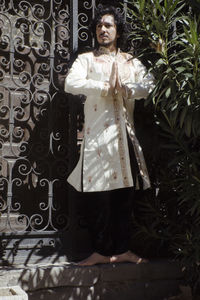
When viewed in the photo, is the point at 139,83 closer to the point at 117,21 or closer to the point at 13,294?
the point at 117,21

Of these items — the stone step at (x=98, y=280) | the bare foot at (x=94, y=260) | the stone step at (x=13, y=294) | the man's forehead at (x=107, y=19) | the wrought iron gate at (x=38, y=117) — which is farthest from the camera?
the wrought iron gate at (x=38, y=117)

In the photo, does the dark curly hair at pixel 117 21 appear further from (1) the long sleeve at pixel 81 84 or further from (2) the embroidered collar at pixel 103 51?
(1) the long sleeve at pixel 81 84

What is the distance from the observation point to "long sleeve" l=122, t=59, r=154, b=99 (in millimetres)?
4035

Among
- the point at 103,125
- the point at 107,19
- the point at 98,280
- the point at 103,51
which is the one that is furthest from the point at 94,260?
the point at 107,19

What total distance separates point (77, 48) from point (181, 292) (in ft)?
7.75

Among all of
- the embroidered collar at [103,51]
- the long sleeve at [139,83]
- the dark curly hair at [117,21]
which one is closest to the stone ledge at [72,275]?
the long sleeve at [139,83]

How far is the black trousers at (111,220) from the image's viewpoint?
4.11m

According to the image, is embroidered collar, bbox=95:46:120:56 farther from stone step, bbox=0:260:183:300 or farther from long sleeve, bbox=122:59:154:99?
stone step, bbox=0:260:183:300

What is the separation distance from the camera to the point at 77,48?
4.51 meters

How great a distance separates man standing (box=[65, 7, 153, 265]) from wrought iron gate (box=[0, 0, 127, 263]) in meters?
0.36

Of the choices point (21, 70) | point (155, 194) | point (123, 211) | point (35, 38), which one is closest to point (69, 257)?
point (123, 211)

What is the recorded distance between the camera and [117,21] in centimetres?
432

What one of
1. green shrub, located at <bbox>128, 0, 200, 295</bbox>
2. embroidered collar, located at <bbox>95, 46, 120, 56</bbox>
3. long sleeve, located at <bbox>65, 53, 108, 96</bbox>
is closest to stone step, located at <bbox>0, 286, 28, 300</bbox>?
green shrub, located at <bbox>128, 0, 200, 295</bbox>

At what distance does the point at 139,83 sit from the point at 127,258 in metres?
1.46
